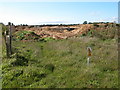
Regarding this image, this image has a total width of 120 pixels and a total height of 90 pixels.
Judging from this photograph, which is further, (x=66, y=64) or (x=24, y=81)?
(x=66, y=64)

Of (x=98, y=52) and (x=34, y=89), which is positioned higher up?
(x=98, y=52)

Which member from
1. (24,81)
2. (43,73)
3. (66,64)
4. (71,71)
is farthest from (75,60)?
(24,81)

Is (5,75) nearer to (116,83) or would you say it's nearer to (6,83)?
(6,83)

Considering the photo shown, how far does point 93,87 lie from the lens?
21.2 feet

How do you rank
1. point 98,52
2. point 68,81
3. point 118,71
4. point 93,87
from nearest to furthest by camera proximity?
1. point 93,87
2. point 68,81
3. point 118,71
4. point 98,52

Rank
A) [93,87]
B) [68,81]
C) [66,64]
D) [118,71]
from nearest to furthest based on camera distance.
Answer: [93,87] → [68,81] → [118,71] → [66,64]

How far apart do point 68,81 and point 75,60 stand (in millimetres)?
3186

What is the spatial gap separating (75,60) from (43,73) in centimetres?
262

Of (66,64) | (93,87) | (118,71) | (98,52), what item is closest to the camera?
(93,87)

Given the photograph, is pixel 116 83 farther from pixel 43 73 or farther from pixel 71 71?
pixel 43 73

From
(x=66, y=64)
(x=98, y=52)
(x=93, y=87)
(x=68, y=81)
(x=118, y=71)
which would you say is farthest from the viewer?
(x=98, y=52)

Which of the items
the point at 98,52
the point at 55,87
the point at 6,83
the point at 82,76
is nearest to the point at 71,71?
the point at 82,76

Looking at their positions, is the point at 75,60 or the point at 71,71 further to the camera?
the point at 75,60

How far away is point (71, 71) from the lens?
833cm
